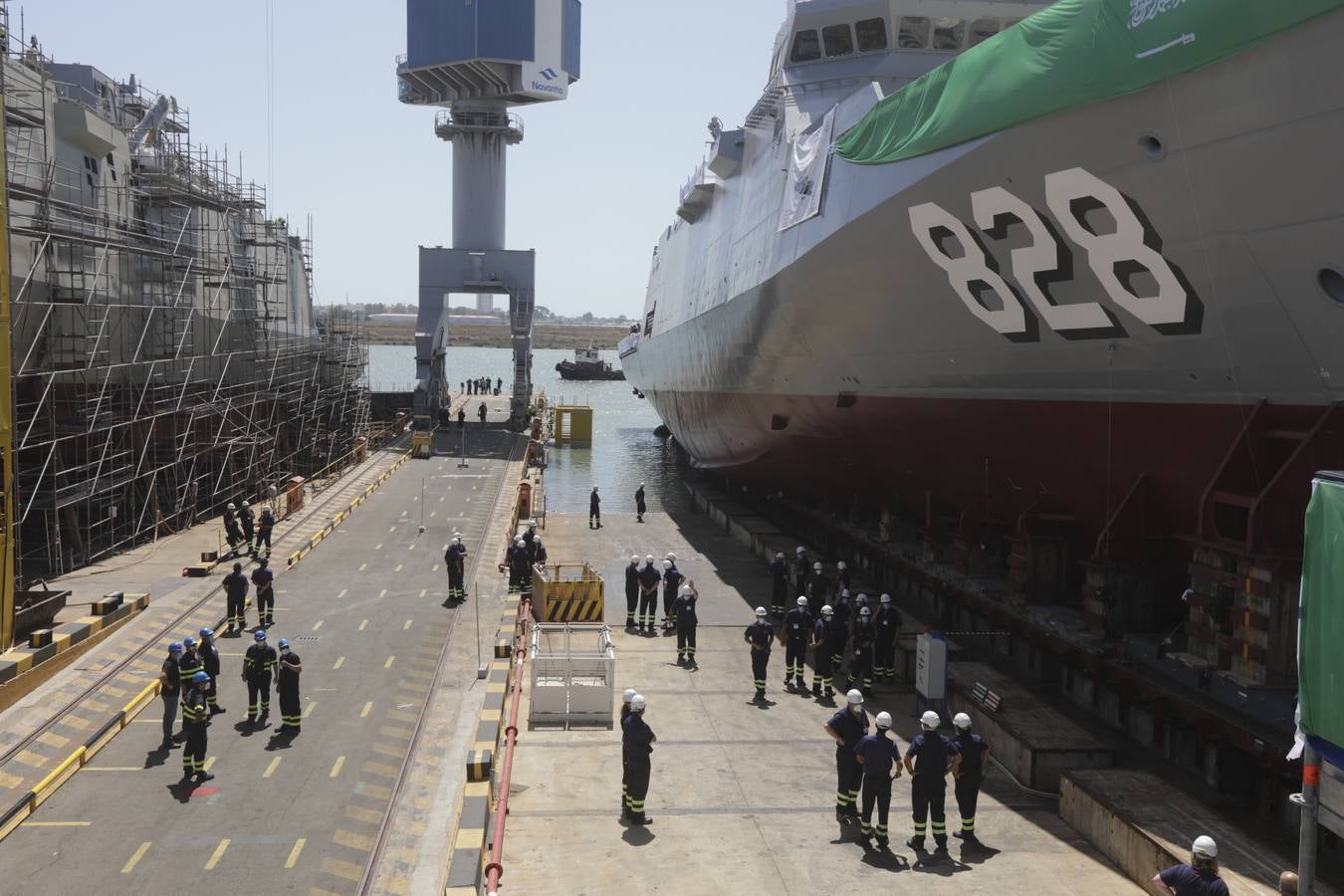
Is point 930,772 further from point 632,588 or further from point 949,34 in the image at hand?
point 949,34

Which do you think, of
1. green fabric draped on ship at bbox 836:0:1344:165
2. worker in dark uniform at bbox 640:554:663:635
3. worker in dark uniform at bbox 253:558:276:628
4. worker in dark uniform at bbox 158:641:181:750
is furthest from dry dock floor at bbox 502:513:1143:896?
green fabric draped on ship at bbox 836:0:1344:165

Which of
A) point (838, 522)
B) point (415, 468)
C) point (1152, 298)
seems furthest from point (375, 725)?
point (415, 468)

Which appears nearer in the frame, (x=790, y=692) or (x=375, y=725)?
(x=375, y=725)

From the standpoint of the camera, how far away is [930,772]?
9250 mm

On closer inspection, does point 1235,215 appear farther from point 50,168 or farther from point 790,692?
point 50,168

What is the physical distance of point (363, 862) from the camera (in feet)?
31.7

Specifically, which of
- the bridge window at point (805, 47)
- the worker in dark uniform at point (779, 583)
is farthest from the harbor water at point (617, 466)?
the bridge window at point (805, 47)

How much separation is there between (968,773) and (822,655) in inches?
186

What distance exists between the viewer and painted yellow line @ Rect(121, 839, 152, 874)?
9.28 meters

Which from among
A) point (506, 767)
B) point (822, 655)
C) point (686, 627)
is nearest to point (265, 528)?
point (686, 627)

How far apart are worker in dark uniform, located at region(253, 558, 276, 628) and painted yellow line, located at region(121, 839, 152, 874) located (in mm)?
6738

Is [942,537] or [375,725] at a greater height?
[942,537]

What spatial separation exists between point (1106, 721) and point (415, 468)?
1141 inches

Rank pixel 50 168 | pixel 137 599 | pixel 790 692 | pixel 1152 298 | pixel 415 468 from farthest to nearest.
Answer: pixel 415 468 < pixel 50 168 < pixel 137 599 < pixel 790 692 < pixel 1152 298
